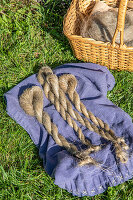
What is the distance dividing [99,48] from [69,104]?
596 mm

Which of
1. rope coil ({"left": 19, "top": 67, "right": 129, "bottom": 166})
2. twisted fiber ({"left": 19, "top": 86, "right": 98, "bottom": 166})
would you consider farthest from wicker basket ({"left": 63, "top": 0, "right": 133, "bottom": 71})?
twisted fiber ({"left": 19, "top": 86, "right": 98, "bottom": 166})

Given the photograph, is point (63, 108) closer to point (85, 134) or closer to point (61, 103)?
point (61, 103)

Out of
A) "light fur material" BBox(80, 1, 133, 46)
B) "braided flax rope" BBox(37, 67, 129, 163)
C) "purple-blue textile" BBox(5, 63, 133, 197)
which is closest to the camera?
"purple-blue textile" BBox(5, 63, 133, 197)

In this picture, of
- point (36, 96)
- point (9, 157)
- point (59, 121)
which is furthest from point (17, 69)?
point (9, 157)

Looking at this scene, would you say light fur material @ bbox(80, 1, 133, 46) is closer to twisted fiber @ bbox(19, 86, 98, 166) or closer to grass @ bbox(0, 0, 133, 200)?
grass @ bbox(0, 0, 133, 200)

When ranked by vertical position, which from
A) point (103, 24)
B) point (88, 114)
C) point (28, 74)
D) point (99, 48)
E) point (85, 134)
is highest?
point (103, 24)

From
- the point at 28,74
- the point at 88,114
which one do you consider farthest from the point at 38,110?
the point at 28,74

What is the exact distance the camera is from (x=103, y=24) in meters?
2.42

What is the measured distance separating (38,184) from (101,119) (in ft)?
2.60

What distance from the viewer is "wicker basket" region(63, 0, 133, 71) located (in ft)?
6.56

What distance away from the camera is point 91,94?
2.23 meters

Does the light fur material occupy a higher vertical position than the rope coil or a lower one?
higher

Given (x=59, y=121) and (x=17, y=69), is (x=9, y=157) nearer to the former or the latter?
(x=59, y=121)

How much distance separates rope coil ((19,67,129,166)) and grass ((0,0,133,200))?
26 centimetres
